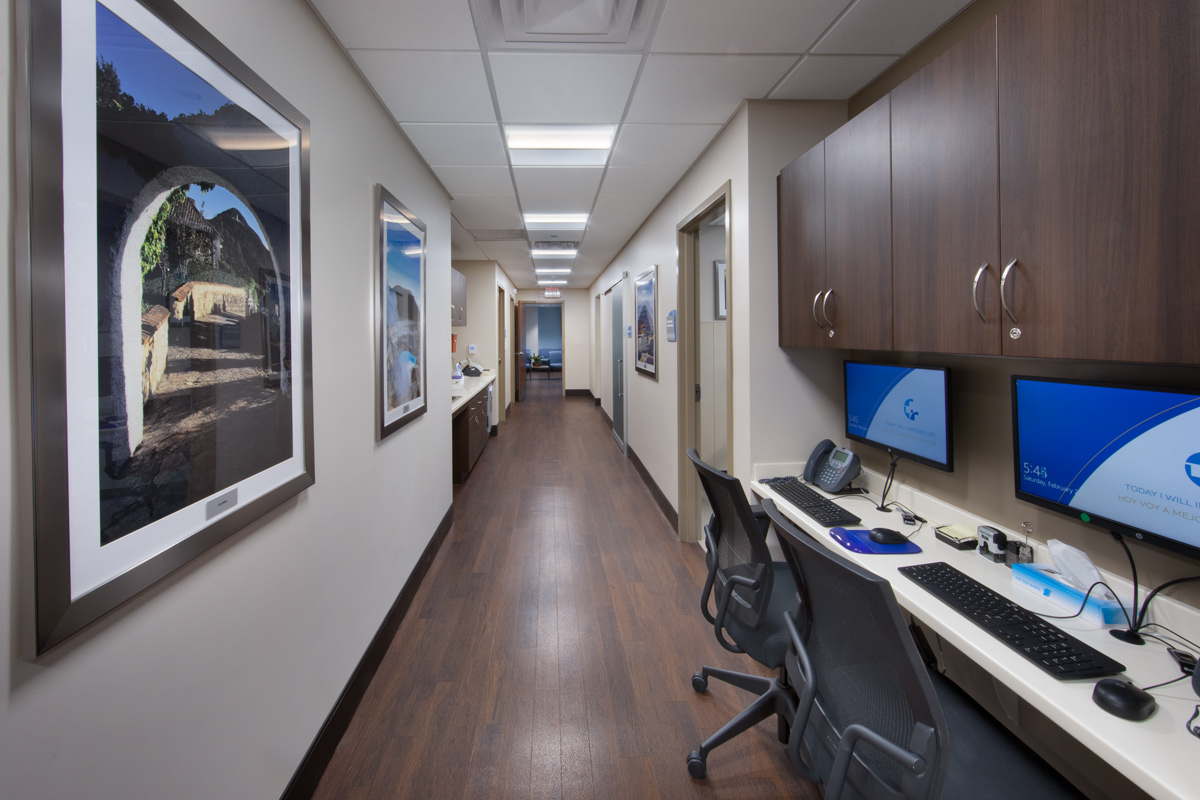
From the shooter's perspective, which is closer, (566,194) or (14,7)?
(14,7)

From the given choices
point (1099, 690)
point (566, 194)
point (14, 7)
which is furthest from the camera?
point (566, 194)

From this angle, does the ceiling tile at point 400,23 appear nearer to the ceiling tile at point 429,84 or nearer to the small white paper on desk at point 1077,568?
the ceiling tile at point 429,84

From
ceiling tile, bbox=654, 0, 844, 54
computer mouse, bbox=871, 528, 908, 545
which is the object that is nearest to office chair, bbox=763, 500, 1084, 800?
computer mouse, bbox=871, 528, 908, 545

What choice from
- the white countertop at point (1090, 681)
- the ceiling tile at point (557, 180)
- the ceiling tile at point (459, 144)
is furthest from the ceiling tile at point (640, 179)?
the white countertop at point (1090, 681)

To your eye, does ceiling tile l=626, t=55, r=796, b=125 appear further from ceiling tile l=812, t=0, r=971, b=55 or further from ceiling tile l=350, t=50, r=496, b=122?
ceiling tile l=350, t=50, r=496, b=122

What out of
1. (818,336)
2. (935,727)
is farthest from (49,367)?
(818,336)

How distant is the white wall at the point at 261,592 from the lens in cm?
62

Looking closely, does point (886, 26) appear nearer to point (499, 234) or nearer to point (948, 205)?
point (948, 205)

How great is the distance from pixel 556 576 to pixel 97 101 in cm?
231

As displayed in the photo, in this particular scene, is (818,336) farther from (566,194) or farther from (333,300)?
(566,194)

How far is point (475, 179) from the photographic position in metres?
3.01

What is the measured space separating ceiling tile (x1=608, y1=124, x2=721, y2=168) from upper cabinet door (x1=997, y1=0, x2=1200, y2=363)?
1432 millimetres

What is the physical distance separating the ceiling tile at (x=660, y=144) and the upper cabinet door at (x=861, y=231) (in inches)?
32.7

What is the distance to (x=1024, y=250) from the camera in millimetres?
995
